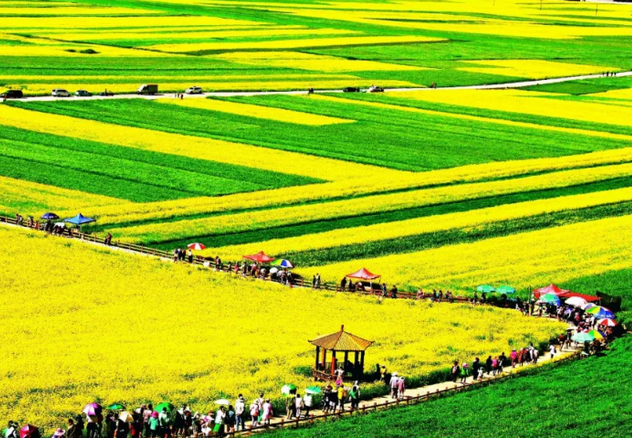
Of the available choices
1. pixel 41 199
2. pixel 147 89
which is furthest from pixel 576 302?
pixel 147 89

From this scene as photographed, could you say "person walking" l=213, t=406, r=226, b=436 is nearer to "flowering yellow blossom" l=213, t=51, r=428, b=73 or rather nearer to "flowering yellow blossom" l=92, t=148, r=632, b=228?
"flowering yellow blossom" l=92, t=148, r=632, b=228

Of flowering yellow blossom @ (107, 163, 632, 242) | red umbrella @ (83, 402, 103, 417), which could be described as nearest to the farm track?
flowering yellow blossom @ (107, 163, 632, 242)

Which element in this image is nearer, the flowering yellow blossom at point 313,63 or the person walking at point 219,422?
the person walking at point 219,422

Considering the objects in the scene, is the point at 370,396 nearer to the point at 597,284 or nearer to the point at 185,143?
the point at 597,284

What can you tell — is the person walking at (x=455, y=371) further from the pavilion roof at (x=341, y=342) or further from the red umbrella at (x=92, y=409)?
the red umbrella at (x=92, y=409)

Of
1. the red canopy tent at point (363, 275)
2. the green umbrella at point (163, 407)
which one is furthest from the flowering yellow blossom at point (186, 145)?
the green umbrella at point (163, 407)

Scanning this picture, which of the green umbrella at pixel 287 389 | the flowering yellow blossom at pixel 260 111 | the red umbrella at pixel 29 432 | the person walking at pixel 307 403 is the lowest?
the red umbrella at pixel 29 432

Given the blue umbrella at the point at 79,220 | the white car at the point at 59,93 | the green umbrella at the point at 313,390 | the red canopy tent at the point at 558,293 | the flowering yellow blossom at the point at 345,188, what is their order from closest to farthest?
the green umbrella at the point at 313,390, the red canopy tent at the point at 558,293, the blue umbrella at the point at 79,220, the flowering yellow blossom at the point at 345,188, the white car at the point at 59,93
